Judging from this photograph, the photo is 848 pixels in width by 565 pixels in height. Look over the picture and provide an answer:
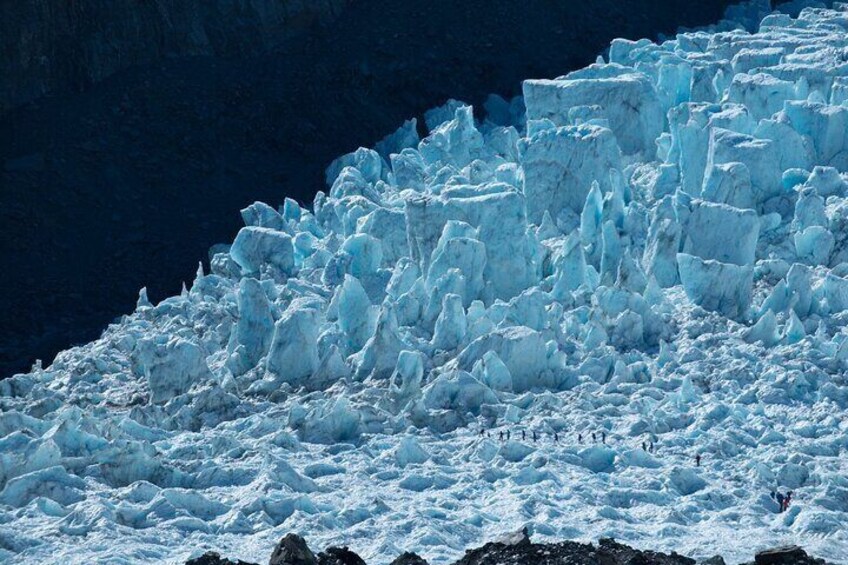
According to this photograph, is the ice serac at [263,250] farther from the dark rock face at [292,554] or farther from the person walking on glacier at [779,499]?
the dark rock face at [292,554]

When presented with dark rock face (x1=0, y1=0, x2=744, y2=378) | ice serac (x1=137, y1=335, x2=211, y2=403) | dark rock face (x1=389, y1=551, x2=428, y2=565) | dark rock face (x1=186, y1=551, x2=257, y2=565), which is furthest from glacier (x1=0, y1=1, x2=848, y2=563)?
dark rock face (x1=0, y1=0, x2=744, y2=378)

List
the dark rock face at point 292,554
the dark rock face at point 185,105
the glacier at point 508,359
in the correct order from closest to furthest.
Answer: the dark rock face at point 292,554, the glacier at point 508,359, the dark rock face at point 185,105

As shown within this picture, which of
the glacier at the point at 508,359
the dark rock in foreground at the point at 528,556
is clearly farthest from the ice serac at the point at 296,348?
the dark rock in foreground at the point at 528,556

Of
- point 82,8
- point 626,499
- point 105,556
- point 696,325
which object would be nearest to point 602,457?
point 626,499

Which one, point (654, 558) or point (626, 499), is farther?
point (626, 499)

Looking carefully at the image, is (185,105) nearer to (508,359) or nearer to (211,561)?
(508,359)

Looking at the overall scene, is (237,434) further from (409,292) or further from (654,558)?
(654,558)
